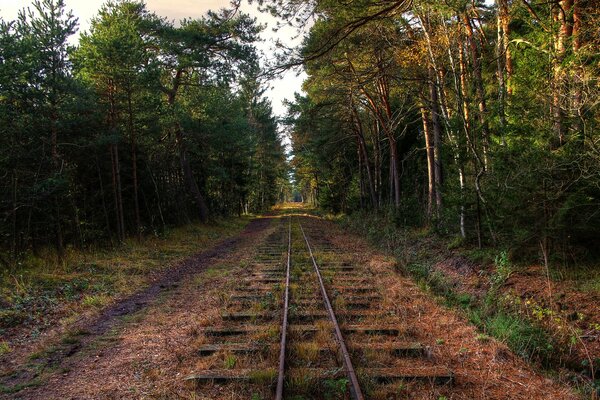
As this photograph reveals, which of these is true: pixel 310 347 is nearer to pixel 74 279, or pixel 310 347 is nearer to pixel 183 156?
pixel 74 279

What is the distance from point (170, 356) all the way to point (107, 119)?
12650 mm

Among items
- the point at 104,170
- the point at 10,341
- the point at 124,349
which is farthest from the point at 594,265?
the point at 104,170

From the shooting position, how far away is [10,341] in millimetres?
6297

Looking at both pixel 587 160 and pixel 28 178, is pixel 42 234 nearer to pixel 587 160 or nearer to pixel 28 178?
pixel 28 178

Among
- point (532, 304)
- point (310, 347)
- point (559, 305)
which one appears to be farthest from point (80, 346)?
point (559, 305)

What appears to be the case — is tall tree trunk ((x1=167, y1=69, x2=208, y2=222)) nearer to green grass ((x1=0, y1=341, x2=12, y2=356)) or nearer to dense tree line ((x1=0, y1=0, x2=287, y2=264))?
dense tree line ((x1=0, y1=0, x2=287, y2=264))

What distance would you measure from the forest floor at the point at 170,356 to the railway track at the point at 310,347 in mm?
224

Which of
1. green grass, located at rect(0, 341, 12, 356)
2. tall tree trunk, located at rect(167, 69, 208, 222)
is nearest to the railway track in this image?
green grass, located at rect(0, 341, 12, 356)

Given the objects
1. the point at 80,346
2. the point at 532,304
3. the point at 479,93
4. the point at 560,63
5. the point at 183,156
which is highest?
the point at 183,156

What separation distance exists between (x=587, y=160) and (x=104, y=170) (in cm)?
1615

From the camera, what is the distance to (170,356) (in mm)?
5367

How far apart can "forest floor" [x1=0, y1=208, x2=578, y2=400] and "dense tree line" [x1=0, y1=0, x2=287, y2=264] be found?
5.40 m

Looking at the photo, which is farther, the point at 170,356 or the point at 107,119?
the point at 107,119

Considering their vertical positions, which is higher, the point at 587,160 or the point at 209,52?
the point at 209,52
